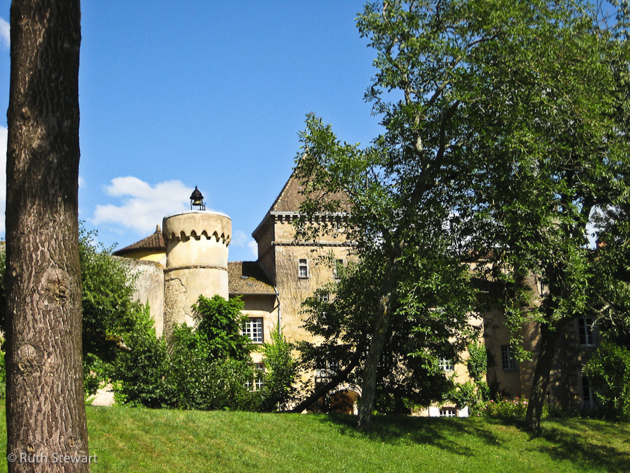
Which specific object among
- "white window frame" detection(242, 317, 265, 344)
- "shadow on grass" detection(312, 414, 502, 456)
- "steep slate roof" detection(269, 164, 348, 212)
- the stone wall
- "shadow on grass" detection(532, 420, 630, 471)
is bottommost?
"shadow on grass" detection(532, 420, 630, 471)

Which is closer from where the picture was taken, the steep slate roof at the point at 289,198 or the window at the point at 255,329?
the window at the point at 255,329

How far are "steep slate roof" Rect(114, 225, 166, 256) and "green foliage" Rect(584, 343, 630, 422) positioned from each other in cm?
2143

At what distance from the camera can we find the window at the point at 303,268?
33.9 m

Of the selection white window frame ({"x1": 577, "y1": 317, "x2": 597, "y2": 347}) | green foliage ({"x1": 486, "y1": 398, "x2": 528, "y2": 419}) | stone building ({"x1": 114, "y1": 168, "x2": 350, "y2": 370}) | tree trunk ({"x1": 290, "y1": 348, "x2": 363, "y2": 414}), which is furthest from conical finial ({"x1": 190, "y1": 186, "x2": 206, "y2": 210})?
white window frame ({"x1": 577, "y1": 317, "x2": 597, "y2": 347})

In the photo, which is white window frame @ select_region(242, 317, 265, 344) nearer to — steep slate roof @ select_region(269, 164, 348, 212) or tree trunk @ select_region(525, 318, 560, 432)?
steep slate roof @ select_region(269, 164, 348, 212)

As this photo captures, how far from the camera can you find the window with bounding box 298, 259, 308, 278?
33.9m

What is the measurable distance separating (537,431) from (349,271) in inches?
331

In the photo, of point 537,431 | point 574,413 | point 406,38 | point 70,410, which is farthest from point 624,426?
point 70,410

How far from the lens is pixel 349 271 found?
2364cm

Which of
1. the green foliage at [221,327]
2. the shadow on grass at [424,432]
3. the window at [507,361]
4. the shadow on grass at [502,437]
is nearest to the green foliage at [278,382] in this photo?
the shadow on grass at [424,432]

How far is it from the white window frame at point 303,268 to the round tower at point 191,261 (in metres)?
6.40

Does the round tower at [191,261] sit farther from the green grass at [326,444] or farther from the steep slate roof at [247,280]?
the green grass at [326,444]

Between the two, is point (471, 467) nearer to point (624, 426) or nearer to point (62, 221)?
point (624, 426)

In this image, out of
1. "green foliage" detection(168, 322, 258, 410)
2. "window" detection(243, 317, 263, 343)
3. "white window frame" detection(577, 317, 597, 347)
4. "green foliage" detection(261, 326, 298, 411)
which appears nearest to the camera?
"green foliage" detection(168, 322, 258, 410)
